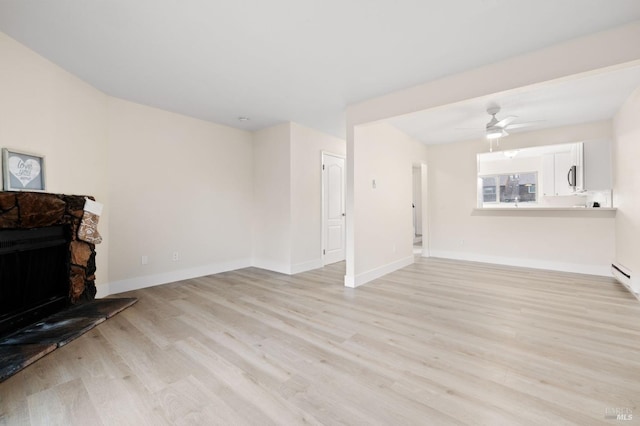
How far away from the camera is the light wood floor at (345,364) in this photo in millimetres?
1503

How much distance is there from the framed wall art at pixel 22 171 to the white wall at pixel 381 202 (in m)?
3.47

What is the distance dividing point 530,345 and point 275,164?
4.16 m

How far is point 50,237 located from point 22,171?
0.66 metres

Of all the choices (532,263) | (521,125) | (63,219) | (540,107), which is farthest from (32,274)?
(532,263)

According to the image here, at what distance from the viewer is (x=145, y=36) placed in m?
2.32

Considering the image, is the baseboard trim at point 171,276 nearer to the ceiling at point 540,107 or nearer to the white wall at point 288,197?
the white wall at point 288,197

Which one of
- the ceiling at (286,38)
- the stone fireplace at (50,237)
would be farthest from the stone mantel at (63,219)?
the ceiling at (286,38)

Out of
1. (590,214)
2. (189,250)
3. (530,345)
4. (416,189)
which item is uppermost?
(416,189)

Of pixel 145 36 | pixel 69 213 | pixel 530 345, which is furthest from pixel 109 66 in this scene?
pixel 530 345

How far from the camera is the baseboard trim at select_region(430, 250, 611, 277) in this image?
179 inches

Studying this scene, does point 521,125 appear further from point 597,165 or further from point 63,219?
point 63,219

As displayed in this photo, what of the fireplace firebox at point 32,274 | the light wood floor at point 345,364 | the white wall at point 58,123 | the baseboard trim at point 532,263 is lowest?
the light wood floor at point 345,364

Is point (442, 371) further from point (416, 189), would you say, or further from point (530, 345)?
point (416, 189)

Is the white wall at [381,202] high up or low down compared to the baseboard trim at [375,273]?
up
